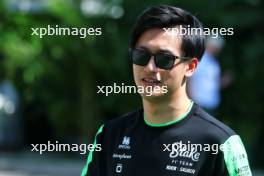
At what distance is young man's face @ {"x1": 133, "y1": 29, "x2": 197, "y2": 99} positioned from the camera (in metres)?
2.83

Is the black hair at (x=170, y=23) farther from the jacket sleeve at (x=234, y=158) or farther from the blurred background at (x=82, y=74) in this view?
the blurred background at (x=82, y=74)

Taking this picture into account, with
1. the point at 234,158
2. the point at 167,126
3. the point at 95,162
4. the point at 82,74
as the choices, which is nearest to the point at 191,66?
the point at 167,126

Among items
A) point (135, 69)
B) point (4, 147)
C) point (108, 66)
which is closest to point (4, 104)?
point (4, 147)

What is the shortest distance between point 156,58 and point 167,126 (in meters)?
0.26

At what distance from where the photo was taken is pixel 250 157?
10102 millimetres

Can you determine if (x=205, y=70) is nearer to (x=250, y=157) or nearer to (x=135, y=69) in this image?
(x=250, y=157)

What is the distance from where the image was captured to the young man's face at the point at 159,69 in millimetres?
2830

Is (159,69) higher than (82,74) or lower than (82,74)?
lower

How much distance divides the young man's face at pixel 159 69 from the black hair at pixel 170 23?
2 centimetres

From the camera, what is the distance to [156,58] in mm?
2844

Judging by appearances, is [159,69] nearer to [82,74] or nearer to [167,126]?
[167,126]

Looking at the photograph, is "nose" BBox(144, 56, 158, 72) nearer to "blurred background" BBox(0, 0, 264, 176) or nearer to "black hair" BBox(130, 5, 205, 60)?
"black hair" BBox(130, 5, 205, 60)

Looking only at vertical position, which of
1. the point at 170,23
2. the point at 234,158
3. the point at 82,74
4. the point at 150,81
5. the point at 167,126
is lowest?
the point at 234,158

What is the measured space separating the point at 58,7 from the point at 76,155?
2.35 m
